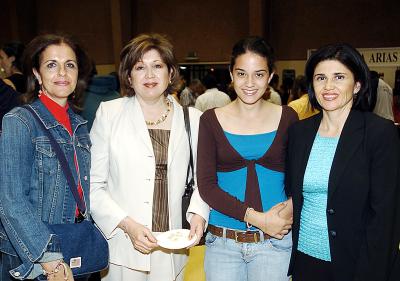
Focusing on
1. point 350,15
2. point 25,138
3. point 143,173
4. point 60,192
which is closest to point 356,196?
point 143,173

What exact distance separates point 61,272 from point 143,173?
0.64 meters

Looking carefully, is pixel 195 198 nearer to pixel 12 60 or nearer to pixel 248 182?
pixel 248 182

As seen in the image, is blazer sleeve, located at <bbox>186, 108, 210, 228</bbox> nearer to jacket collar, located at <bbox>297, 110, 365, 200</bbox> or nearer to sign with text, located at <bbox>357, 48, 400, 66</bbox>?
jacket collar, located at <bbox>297, 110, 365, 200</bbox>

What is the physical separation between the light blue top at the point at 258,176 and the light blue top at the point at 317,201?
0.63ft

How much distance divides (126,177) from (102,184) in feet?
0.46

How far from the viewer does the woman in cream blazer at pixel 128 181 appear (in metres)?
2.13

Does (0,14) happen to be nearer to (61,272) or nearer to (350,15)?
(350,15)

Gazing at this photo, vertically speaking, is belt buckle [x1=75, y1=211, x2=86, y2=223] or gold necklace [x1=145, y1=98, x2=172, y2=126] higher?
gold necklace [x1=145, y1=98, x2=172, y2=126]

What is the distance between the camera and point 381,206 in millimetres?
1752

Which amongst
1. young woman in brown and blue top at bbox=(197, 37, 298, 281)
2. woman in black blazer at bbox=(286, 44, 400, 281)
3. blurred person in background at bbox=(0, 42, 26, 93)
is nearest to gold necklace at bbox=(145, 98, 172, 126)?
young woman in brown and blue top at bbox=(197, 37, 298, 281)

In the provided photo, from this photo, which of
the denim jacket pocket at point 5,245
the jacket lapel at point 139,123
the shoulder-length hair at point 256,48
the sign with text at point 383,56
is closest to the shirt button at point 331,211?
the shoulder-length hair at point 256,48

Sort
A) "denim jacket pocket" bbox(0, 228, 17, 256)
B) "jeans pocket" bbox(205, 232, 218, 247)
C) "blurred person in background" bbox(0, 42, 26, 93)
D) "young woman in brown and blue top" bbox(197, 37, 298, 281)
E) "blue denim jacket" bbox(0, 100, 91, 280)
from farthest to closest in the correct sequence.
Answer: "blurred person in background" bbox(0, 42, 26, 93), "jeans pocket" bbox(205, 232, 218, 247), "young woman in brown and blue top" bbox(197, 37, 298, 281), "denim jacket pocket" bbox(0, 228, 17, 256), "blue denim jacket" bbox(0, 100, 91, 280)

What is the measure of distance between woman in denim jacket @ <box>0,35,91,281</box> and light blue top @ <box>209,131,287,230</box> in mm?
764

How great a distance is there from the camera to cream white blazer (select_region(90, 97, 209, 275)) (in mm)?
2133
